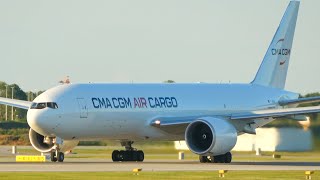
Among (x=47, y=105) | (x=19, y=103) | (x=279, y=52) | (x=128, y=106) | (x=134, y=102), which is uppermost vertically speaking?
(x=279, y=52)

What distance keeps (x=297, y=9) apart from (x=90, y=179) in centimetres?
3535

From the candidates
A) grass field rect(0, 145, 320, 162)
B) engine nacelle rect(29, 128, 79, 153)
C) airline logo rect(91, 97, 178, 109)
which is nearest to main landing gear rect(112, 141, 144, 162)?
engine nacelle rect(29, 128, 79, 153)

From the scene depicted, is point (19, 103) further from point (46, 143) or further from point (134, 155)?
point (134, 155)

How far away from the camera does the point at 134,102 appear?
6544cm

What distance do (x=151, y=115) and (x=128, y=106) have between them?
1.91 metres

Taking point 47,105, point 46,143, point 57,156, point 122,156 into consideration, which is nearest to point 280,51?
point 122,156

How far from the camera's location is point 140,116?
6550 cm

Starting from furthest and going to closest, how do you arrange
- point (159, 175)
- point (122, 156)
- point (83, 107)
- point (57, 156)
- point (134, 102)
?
point (122, 156), point (134, 102), point (57, 156), point (83, 107), point (159, 175)

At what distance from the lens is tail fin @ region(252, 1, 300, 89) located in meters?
75.9

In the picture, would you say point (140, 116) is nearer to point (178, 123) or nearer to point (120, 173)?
point (178, 123)

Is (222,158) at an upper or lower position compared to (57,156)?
lower

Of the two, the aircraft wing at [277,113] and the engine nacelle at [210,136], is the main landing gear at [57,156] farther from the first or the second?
the aircraft wing at [277,113]

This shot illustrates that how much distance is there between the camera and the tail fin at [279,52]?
75.9 metres

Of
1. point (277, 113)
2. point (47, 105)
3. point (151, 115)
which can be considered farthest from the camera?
point (151, 115)
